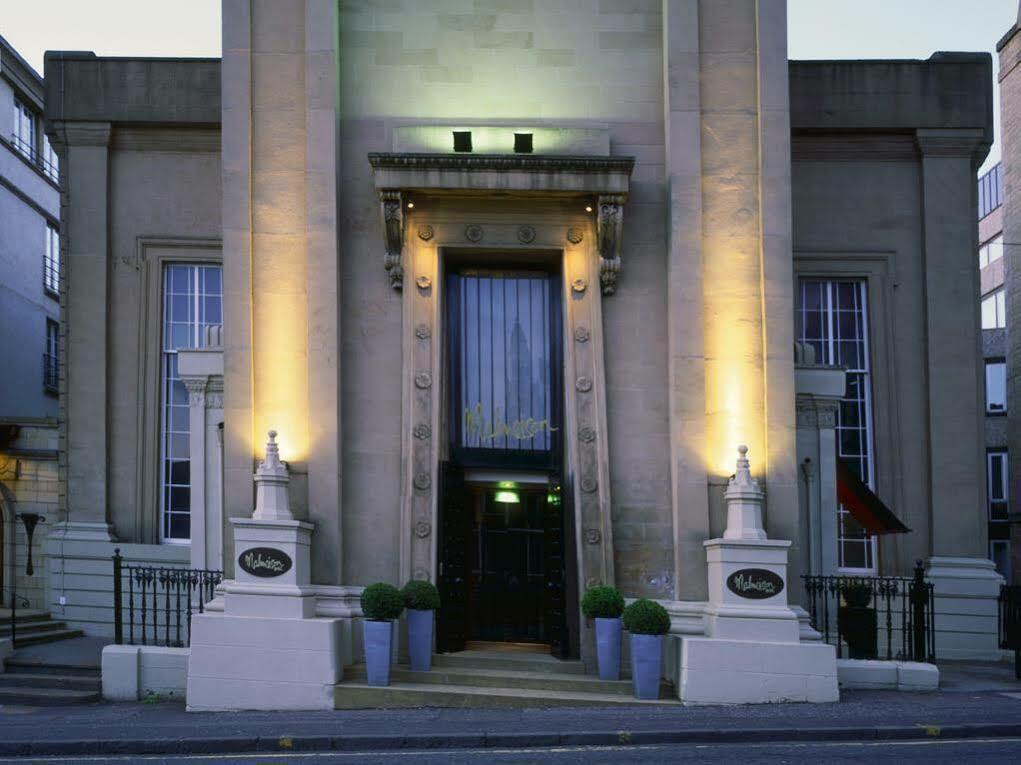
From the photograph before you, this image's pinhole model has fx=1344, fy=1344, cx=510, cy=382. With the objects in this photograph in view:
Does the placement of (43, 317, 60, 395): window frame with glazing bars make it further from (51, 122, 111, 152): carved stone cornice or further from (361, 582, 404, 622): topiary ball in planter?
(361, 582, 404, 622): topiary ball in planter

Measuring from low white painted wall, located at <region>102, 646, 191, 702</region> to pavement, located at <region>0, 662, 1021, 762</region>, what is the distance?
1.07 metres

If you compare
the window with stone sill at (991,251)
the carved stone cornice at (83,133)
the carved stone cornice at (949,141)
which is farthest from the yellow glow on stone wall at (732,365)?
the window with stone sill at (991,251)

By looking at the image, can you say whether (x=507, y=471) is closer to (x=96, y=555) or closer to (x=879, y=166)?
(x=96, y=555)

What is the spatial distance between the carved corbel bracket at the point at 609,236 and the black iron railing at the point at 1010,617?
27.5 ft

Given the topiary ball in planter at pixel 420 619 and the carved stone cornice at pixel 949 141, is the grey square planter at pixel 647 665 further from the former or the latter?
the carved stone cornice at pixel 949 141

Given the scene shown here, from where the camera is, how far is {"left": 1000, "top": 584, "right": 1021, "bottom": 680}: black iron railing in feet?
69.1

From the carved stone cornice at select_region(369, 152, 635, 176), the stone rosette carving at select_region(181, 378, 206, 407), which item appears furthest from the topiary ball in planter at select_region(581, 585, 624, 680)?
the stone rosette carving at select_region(181, 378, 206, 407)

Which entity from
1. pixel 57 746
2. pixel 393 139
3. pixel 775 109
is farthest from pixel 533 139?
pixel 57 746

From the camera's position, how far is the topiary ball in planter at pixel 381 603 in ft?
55.2

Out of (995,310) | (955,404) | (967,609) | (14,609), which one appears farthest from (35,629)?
(995,310)

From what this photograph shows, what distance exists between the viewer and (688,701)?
A: 16.6 meters

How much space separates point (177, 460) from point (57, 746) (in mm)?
10958

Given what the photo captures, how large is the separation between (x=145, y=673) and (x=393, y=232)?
6768mm

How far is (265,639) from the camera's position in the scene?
16.8 meters
